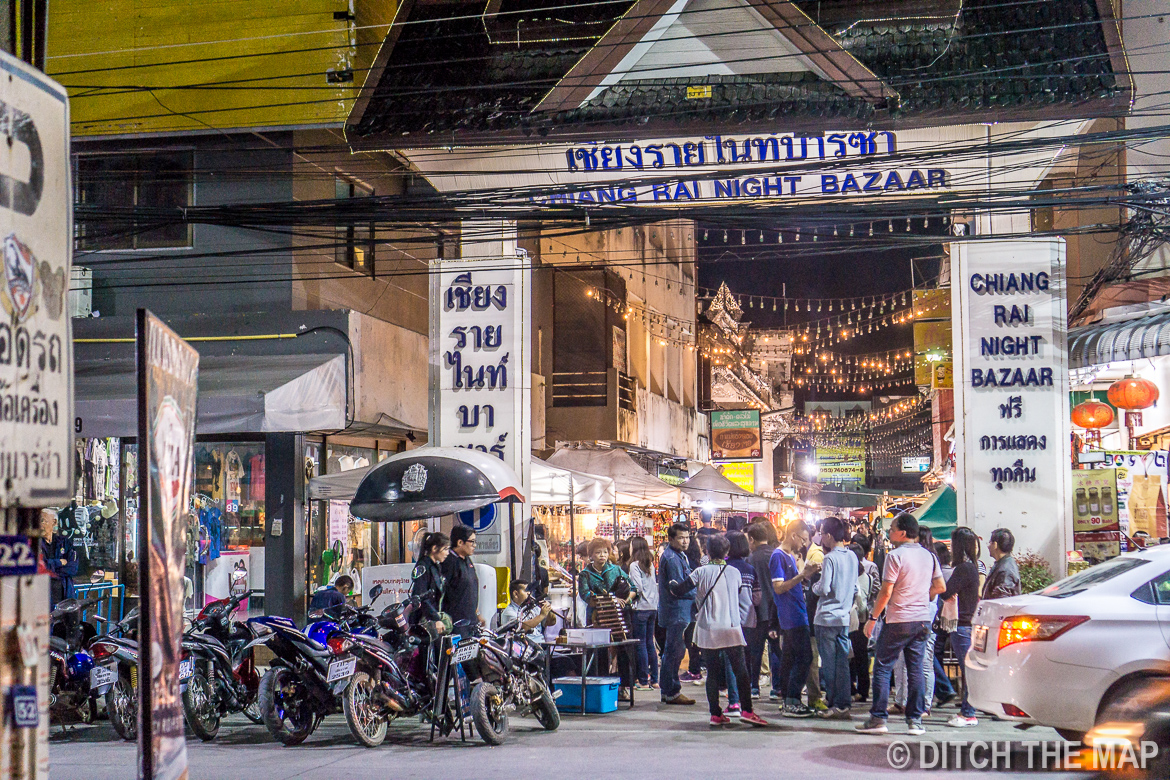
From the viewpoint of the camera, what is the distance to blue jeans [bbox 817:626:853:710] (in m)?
11.5

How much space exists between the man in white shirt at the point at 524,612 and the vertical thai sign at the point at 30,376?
7888mm

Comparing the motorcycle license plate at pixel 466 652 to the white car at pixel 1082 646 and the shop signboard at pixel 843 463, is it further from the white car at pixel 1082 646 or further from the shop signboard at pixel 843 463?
the shop signboard at pixel 843 463

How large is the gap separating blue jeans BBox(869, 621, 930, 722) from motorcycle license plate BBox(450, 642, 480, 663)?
3.65 meters

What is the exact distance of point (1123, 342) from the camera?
1681 cm

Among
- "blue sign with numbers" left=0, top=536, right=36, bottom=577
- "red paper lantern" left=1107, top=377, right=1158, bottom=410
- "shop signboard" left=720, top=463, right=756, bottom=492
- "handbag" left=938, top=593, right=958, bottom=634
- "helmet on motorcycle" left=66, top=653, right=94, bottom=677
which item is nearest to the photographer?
"blue sign with numbers" left=0, top=536, right=36, bottom=577

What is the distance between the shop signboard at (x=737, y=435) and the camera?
139ft

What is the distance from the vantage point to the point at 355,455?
65.9 ft

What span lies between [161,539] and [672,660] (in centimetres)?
1038

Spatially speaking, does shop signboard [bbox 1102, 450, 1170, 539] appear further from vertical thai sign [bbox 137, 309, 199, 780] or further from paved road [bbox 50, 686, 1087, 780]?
vertical thai sign [bbox 137, 309, 199, 780]

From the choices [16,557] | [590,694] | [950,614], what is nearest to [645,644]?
[590,694]

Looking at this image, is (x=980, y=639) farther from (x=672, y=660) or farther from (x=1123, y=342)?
(x=1123, y=342)

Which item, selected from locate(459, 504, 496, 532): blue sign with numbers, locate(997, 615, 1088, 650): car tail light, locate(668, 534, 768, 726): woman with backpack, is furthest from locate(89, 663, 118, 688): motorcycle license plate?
locate(997, 615, 1088, 650): car tail light

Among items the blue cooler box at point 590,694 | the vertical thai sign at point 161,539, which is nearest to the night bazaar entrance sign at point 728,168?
the blue cooler box at point 590,694

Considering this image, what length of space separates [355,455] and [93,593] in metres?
4.89
